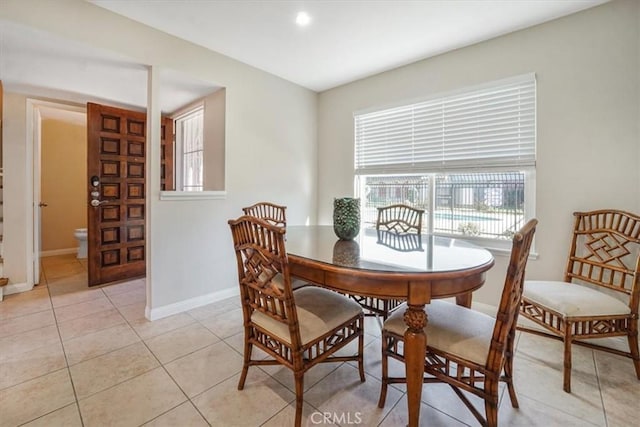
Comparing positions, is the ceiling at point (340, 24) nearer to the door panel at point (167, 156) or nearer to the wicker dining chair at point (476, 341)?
the door panel at point (167, 156)

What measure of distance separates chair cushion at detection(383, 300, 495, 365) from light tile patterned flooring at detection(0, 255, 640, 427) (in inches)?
18.1

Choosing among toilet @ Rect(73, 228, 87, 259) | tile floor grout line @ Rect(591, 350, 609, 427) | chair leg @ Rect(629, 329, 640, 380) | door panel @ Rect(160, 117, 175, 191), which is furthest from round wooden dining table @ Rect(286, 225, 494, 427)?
toilet @ Rect(73, 228, 87, 259)

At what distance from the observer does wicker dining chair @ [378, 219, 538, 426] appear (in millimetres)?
1108

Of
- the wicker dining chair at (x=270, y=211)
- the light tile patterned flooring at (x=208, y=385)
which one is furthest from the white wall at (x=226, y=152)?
the light tile patterned flooring at (x=208, y=385)

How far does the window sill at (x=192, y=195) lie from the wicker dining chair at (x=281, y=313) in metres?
1.40

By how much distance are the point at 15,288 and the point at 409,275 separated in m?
4.14

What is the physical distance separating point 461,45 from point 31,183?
15.8 ft

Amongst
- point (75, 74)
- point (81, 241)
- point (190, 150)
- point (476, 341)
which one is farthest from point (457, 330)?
point (81, 241)

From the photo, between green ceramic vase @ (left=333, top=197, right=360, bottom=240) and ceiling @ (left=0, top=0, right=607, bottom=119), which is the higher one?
ceiling @ (left=0, top=0, right=607, bottom=119)

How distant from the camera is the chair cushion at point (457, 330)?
120cm

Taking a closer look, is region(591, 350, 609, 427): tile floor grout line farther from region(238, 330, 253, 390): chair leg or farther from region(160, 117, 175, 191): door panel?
region(160, 117, 175, 191): door panel

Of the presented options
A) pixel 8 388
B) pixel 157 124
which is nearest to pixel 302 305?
pixel 8 388

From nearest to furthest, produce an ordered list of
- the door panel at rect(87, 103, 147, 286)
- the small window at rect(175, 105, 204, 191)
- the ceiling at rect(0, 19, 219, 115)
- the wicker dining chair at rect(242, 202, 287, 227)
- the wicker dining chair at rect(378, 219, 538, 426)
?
the wicker dining chair at rect(378, 219, 538, 426) → the ceiling at rect(0, 19, 219, 115) → the wicker dining chair at rect(242, 202, 287, 227) → the door panel at rect(87, 103, 147, 286) → the small window at rect(175, 105, 204, 191)

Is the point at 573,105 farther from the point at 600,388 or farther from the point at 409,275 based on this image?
the point at 409,275
